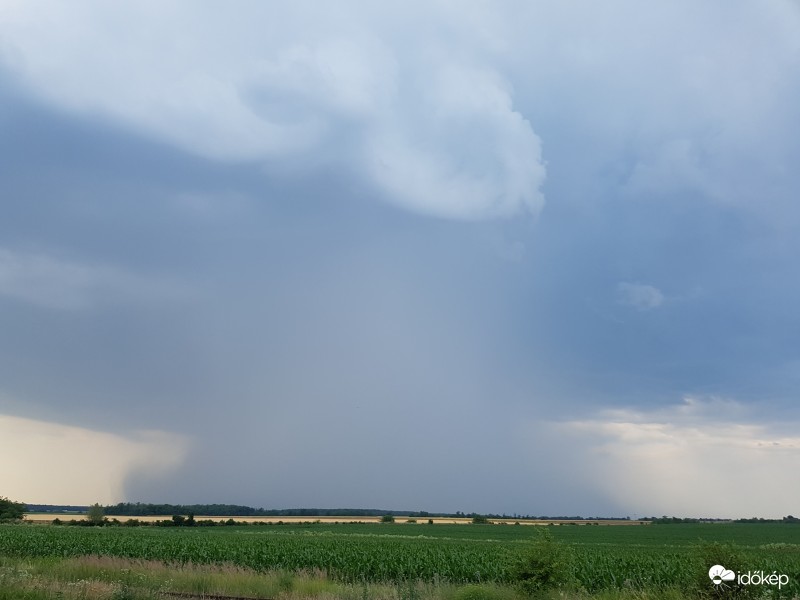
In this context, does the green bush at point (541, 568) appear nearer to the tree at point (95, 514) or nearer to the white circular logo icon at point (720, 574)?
the white circular logo icon at point (720, 574)

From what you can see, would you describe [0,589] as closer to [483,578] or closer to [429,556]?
[483,578]

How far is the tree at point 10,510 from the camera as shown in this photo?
12269 cm

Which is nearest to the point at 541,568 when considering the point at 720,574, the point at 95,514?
the point at 720,574

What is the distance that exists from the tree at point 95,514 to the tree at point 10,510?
13412 millimetres

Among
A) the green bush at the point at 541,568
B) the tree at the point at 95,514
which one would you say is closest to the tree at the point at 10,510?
the tree at the point at 95,514

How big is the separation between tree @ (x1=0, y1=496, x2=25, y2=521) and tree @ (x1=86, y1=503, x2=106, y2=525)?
13412 mm

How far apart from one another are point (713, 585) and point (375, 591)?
1022 cm

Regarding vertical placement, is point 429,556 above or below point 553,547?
below

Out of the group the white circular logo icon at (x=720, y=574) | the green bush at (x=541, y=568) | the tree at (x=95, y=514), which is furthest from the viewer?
the tree at (x=95, y=514)

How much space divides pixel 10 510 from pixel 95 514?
16924 mm

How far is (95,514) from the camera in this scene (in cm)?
12569

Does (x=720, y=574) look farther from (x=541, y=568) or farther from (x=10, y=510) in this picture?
(x=10, y=510)

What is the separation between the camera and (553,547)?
15039mm

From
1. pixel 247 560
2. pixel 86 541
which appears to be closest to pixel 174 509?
pixel 86 541
